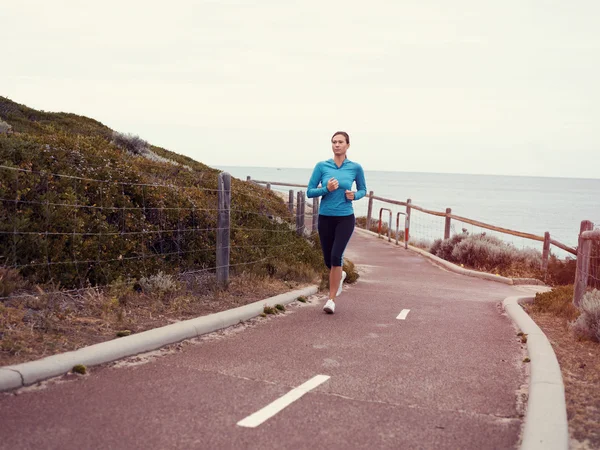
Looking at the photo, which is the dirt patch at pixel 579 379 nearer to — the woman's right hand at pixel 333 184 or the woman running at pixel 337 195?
the woman running at pixel 337 195

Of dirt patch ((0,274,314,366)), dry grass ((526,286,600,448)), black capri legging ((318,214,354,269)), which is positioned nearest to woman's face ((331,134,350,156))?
black capri legging ((318,214,354,269))

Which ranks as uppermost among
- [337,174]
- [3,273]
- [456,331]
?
[337,174]

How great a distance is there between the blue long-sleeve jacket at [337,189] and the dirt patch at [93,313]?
1.61 metres

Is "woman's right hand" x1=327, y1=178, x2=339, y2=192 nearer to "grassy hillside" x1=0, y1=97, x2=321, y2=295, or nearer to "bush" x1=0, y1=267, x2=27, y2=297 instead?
"grassy hillside" x1=0, y1=97, x2=321, y2=295

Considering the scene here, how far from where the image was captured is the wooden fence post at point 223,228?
9297 mm

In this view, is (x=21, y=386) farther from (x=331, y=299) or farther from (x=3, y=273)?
(x=331, y=299)

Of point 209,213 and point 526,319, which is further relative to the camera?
point 209,213

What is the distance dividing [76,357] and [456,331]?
183 inches

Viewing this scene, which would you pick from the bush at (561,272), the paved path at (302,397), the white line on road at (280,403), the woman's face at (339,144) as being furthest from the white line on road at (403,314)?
the bush at (561,272)

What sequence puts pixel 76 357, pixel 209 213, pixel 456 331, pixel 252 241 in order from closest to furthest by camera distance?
1. pixel 76 357
2. pixel 456 331
3. pixel 209 213
4. pixel 252 241

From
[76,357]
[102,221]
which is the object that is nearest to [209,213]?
[102,221]

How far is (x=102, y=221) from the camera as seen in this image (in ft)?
27.3

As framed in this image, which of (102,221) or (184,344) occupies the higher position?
(102,221)

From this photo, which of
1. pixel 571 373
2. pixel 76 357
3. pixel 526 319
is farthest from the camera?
pixel 526 319
